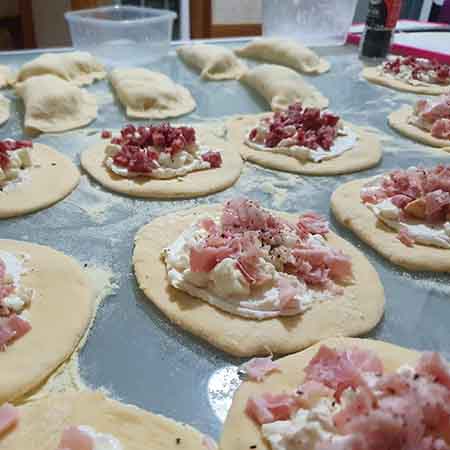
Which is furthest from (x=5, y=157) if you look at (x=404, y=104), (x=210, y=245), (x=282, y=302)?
(x=404, y=104)

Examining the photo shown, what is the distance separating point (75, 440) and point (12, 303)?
1.74ft

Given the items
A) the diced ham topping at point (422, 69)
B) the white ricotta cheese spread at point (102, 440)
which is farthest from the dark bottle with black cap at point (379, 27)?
the white ricotta cheese spread at point (102, 440)

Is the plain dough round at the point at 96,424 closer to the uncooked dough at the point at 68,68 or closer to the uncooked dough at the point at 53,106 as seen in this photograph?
the uncooked dough at the point at 53,106

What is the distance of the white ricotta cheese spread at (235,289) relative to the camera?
1.63 m

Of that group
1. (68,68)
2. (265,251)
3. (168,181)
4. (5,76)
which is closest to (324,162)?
(168,181)

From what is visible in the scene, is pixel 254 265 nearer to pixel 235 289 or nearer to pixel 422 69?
pixel 235 289

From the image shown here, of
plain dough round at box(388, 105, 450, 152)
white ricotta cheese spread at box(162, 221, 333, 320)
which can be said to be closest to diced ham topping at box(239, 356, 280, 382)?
white ricotta cheese spread at box(162, 221, 333, 320)

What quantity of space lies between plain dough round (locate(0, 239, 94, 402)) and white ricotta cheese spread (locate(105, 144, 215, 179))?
0.65 meters

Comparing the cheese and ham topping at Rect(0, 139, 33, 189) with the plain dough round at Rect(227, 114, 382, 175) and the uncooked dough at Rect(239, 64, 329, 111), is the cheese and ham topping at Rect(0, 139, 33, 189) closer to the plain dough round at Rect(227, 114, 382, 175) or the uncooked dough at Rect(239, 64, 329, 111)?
the plain dough round at Rect(227, 114, 382, 175)

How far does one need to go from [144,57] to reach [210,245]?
268 cm

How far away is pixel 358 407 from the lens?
3.76 feet

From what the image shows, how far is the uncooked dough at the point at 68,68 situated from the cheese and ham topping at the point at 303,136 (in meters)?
1.46

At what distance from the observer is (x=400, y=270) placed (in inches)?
76.9

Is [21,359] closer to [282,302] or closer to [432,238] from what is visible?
[282,302]
